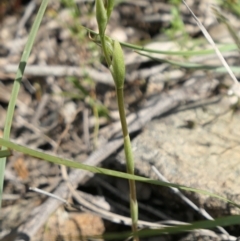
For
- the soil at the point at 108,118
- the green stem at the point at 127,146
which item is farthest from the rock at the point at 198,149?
the green stem at the point at 127,146

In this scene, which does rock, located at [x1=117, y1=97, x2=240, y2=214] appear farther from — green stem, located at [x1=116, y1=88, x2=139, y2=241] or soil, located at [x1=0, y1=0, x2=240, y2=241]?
green stem, located at [x1=116, y1=88, x2=139, y2=241]

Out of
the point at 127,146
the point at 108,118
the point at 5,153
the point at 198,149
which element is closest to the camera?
the point at 5,153

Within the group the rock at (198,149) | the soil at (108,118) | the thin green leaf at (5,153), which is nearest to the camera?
the thin green leaf at (5,153)

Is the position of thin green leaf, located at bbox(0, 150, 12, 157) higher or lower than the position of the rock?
higher

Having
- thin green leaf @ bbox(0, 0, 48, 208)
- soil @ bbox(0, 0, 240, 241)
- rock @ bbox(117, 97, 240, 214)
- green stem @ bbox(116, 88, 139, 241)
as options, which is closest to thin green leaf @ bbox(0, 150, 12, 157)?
thin green leaf @ bbox(0, 0, 48, 208)

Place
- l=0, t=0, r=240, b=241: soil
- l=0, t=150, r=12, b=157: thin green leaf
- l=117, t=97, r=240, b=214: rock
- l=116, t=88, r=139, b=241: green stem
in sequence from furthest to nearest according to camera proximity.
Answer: l=0, t=0, r=240, b=241: soil < l=117, t=97, r=240, b=214: rock < l=116, t=88, r=139, b=241: green stem < l=0, t=150, r=12, b=157: thin green leaf

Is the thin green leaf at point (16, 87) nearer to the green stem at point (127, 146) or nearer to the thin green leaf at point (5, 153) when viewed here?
the thin green leaf at point (5, 153)

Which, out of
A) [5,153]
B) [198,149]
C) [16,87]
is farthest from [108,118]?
[5,153]

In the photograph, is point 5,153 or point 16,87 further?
point 16,87

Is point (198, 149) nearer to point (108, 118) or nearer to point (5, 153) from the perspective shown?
point (108, 118)

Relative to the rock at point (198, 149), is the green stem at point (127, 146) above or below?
above

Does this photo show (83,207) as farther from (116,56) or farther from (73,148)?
(116,56)

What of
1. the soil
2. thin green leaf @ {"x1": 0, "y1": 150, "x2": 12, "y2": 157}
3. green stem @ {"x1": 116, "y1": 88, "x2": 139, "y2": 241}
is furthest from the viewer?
the soil
